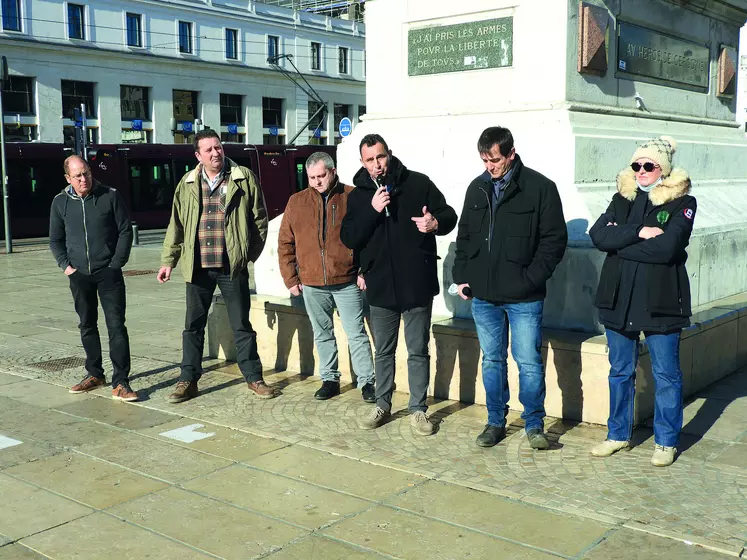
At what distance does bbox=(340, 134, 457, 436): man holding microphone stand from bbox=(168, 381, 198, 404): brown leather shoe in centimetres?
149

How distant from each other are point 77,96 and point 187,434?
40977mm

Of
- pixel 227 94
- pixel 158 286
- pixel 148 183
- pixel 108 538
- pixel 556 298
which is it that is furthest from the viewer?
pixel 227 94

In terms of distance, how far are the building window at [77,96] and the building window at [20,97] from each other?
151 cm

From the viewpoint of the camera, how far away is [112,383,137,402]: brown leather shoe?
6285 millimetres

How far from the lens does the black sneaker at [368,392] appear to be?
6.05 metres

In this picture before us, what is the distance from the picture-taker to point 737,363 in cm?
681

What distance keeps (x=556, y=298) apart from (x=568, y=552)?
104 inches

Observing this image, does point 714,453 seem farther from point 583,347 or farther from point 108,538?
point 108,538

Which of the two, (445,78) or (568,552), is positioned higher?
(445,78)

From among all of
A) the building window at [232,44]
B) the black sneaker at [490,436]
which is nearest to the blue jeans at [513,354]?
the black sneaker at [490,436]

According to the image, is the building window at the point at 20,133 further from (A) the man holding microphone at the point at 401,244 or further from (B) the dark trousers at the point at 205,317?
(A) the man holding microphone at the point at 401,244

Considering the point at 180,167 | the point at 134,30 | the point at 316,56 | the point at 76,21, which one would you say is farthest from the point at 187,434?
the point at 316,56

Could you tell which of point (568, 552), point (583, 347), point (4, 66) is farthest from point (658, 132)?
point (4, 66)

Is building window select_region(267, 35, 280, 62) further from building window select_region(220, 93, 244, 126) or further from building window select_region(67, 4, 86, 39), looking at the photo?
building window select_region(67, 4, 86, 39)
